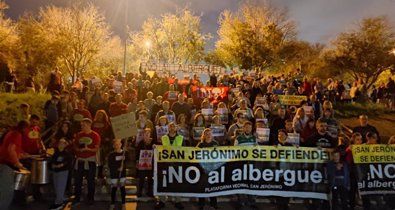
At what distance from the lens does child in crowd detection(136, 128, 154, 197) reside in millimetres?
10211

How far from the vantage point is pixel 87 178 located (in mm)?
9945

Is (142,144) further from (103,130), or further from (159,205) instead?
(103,130)

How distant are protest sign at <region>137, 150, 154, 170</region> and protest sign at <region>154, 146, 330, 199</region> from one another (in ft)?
1.87

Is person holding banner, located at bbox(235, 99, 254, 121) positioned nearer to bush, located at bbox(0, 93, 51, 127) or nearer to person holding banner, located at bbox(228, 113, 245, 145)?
person holding banner, located at bbox(228, 113, 245, 145)

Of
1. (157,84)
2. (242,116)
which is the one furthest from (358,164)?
(157,84)

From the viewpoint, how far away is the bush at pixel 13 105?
48.1 feet

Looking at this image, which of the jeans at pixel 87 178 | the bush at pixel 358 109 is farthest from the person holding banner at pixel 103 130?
the bush at pixel 358 109

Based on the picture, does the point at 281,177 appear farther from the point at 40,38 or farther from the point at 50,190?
the point at 40,38

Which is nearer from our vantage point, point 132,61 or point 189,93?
point 189,93

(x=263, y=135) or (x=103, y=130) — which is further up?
(x=103, y=130)

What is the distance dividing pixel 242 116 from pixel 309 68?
38040mm

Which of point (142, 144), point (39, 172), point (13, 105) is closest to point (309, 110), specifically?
point (142, 144)

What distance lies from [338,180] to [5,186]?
6.72 metres

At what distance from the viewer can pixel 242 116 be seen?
39.5 feet
